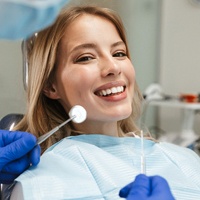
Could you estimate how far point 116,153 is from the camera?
1.08 metres

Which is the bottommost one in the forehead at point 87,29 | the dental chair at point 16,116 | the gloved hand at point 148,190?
the gloved hand at point 148,190

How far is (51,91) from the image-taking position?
1.14 m

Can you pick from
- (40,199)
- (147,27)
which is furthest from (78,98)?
(147,27)

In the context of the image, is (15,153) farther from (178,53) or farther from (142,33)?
(178,53)

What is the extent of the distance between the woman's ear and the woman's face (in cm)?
4

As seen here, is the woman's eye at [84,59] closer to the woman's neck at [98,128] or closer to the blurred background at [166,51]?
the woman's neck at [98,128]

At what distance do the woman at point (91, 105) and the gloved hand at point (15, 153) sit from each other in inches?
1.4

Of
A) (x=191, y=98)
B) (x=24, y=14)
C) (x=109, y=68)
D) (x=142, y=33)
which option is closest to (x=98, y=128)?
(x=109, y=68)

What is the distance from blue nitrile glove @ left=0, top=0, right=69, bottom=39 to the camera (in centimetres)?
40

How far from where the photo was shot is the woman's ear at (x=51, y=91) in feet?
3.71

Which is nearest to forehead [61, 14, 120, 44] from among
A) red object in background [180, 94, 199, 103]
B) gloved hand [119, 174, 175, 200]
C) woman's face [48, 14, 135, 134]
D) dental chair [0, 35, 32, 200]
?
woman's face [48, 14, 135, 134]

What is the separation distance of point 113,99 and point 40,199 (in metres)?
0.38

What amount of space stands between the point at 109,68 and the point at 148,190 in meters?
0.44

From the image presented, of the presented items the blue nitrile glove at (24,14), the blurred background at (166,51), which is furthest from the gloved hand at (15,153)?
the blurred background at (166,51)
